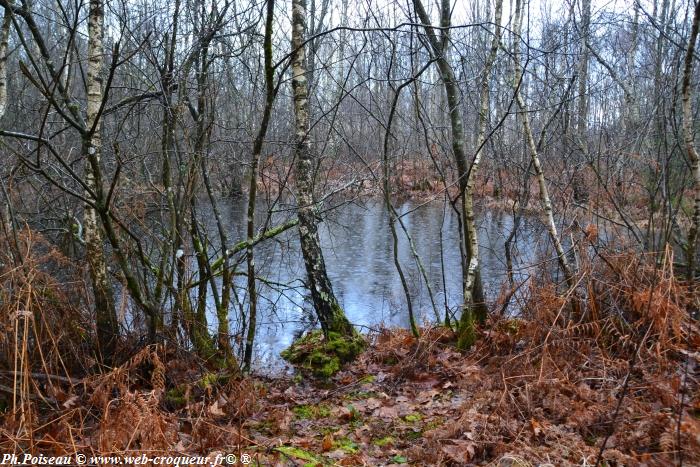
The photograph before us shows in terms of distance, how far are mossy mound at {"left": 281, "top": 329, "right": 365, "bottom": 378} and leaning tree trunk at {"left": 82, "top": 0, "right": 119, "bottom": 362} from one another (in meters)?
2.11

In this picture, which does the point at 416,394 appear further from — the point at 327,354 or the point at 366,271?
the point at 366,271

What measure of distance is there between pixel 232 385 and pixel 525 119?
4.04 meters

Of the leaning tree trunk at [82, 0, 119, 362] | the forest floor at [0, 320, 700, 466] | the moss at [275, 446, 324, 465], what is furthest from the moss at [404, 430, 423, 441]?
the leaning tree trunk at [82, 0, 119, 362]

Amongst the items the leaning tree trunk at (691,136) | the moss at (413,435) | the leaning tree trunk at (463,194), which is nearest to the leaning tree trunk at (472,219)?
the leaning tree trunk at (463,194)

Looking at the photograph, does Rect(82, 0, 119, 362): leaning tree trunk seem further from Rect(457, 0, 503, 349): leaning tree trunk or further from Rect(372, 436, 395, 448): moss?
Rect(457, 0, 503, 349): leaning tree trunk

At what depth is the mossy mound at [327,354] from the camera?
5.75 m

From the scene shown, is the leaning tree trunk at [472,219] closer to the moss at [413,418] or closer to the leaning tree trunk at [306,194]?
the leaning tree trunk at [306,194]

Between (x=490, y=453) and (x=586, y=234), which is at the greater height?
(x=586, y=234)

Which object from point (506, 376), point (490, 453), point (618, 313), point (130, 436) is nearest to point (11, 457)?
point (130, 436)

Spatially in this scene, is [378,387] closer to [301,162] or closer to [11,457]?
[301,162]

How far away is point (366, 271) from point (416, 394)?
271 inches

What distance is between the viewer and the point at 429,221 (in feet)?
59.1

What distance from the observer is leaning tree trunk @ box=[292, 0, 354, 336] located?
5.46 metres

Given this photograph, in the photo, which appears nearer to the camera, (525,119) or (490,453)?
(490,453)
